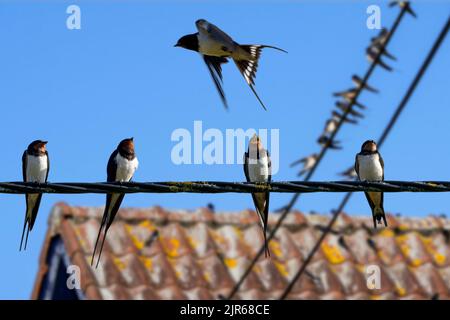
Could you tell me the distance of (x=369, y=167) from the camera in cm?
920

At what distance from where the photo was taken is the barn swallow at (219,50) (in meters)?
9.05

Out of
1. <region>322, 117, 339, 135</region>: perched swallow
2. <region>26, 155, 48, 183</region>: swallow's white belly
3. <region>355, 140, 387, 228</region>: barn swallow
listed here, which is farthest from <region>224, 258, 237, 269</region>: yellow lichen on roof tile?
<region>26, 155, 48, 183</region>: swallow's white belly

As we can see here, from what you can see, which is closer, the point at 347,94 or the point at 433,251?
the point at 347,94

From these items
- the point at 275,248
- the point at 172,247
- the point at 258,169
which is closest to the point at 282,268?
the point at 275,248

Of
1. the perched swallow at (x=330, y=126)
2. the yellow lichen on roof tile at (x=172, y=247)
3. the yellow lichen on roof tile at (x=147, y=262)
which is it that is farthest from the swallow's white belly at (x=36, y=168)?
the yellow lichen on roof tile at (x=172, y=247)

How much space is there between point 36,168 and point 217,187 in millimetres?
2069

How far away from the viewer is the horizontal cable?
24.0 ft

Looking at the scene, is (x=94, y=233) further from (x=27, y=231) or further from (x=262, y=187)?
(x=262, y=187)

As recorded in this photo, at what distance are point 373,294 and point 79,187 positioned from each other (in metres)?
4.74

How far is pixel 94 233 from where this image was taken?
11.4 m

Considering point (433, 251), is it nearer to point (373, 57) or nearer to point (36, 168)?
point (373, 57)

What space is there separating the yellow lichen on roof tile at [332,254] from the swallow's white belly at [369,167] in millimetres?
2895

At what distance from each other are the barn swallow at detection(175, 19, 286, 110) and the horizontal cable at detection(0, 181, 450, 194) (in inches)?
64.8
